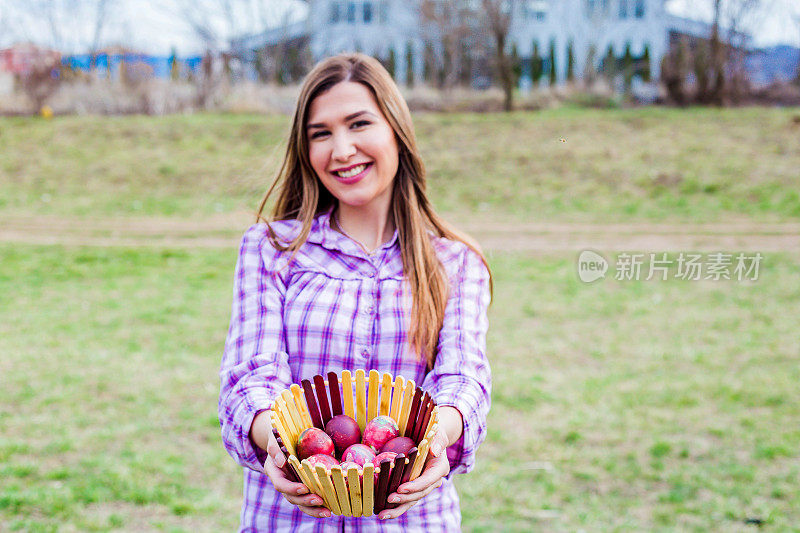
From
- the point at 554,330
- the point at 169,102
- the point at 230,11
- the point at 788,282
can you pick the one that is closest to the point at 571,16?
the point at 230,11

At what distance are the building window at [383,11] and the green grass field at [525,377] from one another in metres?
17.0

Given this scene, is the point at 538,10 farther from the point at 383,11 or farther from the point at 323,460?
the point at 323,460

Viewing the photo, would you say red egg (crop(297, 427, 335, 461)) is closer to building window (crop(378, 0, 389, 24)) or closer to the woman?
the woman

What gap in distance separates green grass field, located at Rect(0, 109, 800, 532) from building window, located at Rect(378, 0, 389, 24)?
1704 centimetres

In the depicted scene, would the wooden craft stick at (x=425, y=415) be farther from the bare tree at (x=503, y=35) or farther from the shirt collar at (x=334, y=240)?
the bare tree at (x=503, y=35)

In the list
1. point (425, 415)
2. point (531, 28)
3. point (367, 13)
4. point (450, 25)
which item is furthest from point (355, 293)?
point (367, 13)

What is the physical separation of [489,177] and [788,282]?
6.46 metres

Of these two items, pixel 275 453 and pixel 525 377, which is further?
pixel 525 377

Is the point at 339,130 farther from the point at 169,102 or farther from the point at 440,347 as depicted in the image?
the point at 169,102

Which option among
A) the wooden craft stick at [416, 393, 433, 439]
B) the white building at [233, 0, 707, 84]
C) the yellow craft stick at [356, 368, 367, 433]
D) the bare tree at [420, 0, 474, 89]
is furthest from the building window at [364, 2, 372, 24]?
the wooden craft stick at [416, 393, 433, 439]

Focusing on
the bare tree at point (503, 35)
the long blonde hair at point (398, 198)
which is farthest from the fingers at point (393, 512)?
the bare tree at point (503, 35)

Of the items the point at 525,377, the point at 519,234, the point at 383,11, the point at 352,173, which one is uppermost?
the point at 383,11

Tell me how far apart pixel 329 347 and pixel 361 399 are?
146 millimetres

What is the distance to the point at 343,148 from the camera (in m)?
1.69
